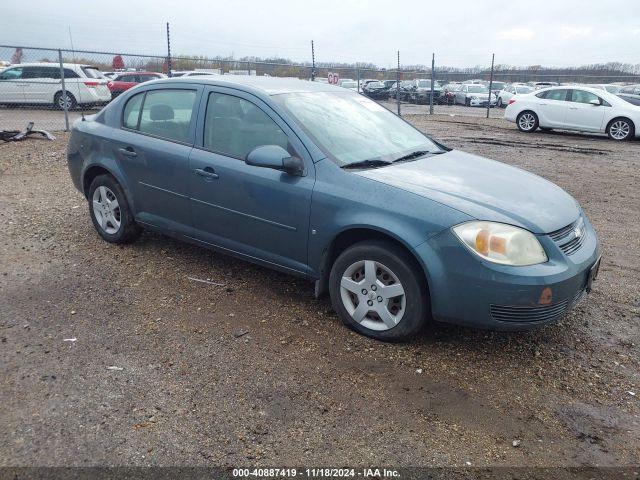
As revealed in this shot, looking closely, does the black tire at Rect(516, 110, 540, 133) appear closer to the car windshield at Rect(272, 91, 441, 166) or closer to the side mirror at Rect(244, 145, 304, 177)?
the car windshield at Rect(272, 91, 441, 166)

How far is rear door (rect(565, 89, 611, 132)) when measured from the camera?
15055mm

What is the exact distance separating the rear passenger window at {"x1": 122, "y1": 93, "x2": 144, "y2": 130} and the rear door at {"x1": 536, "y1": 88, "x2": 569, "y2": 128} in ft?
45.2

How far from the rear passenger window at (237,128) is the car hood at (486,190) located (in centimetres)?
78

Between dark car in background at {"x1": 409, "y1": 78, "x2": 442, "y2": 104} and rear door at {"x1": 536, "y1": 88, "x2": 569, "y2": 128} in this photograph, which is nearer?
rear door at {"x1": 536, "y1": 88, "x2": 569, "y2": 128}

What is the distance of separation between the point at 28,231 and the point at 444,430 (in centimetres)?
491

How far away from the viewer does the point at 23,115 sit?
16.6 metres

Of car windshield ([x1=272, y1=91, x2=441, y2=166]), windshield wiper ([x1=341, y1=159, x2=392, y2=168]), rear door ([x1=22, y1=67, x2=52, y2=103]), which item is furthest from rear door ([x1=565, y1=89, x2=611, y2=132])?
rear door ([x1=22, y1=67, x2=52, y2=103])

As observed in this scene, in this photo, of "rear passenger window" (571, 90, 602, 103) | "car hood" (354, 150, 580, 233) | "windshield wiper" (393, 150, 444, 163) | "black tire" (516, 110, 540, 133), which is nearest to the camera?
"car hood" (354, 150, 580, 233)

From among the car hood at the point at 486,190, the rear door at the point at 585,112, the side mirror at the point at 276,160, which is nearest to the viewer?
the car hood at the point at 486,190

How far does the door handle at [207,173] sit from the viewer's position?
418 centimetres

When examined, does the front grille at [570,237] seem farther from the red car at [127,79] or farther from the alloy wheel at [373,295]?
the red car at [127,79]

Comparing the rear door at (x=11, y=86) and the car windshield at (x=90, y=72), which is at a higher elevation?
the car windshield at (x=90, y=72)

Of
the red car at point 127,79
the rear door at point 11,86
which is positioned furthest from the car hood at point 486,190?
the red car at point 127,79

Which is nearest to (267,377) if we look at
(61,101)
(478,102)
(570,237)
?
(570,237)
